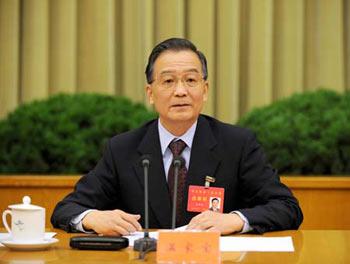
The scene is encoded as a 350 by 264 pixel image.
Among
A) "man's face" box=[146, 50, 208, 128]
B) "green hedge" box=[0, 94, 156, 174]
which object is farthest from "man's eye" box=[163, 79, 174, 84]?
"green hedge" box=[0, 94, 156, 174]

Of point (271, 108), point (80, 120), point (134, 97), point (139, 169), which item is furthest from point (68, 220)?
point (134, 97)

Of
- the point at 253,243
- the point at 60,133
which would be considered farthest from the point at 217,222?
the point at 60,133

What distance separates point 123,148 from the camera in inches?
152

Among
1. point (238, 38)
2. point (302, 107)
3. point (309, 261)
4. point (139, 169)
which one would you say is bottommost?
point (309, 261)

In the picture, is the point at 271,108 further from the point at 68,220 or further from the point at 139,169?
the point at 68,220

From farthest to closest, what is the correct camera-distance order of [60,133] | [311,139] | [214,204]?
[60,133], [311,139], [214,204]

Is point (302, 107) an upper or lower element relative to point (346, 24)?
lower

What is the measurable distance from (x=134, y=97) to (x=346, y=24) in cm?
150

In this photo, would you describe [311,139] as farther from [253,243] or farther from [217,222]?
[253,243]

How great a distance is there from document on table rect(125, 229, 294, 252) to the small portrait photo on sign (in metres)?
0.33

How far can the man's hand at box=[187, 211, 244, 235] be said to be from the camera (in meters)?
3.26

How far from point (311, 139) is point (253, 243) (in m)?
1.91

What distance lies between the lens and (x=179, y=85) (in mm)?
3705

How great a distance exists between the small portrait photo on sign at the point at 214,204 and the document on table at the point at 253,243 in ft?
1.08
